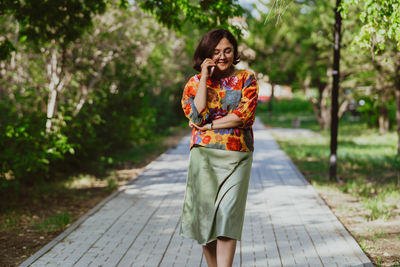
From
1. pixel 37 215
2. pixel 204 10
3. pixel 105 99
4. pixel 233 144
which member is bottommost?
pixel 37 215

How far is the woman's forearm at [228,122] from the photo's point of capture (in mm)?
3611

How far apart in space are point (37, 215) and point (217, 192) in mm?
4786

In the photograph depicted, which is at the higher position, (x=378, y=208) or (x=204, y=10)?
(x=204, y=10)

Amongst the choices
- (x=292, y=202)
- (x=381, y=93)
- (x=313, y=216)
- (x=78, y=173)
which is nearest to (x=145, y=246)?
(x=313, y=216)

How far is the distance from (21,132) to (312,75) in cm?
2345

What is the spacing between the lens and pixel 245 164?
3.69m

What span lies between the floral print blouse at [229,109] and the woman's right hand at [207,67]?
112 mm

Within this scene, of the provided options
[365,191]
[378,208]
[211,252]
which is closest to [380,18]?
[378,208]

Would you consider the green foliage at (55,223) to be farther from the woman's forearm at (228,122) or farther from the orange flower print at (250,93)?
the orange flower print at (250,93)

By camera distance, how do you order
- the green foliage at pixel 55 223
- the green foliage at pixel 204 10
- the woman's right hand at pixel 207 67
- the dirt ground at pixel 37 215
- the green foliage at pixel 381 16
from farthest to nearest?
the green foliage at pixel 204 10 < the green foliage at pixel 55 223 < the dirt ground at pixel 37 215 < the green foliage at pixel 381 16 < the woman's right hand at pixel 207 67

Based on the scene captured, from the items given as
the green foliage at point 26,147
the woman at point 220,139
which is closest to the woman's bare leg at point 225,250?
the woman at point 220,139

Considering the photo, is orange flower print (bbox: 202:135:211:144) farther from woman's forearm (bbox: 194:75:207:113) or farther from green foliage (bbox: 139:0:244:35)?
green foliage (bbox: 139:0:244:35)

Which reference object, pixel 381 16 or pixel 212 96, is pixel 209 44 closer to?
pixel 212 96

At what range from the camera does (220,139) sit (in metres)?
3.66
